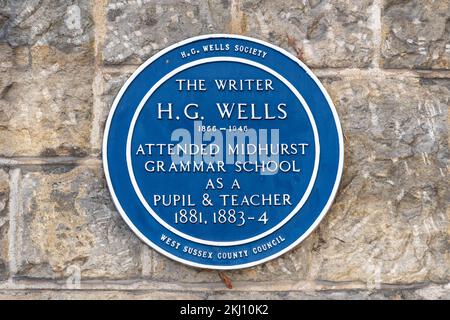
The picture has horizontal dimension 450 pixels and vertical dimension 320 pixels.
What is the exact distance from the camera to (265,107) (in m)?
3.75

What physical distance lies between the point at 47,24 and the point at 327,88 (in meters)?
1.13

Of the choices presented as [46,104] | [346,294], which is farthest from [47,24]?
[346,294]

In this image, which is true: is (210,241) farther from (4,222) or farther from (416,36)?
(416,36)

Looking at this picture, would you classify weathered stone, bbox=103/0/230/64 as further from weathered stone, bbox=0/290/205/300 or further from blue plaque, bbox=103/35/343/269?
weathered stone, bbox=0/290/205/300

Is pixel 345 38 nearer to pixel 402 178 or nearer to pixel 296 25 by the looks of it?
pixel 296 25

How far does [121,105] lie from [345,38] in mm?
921

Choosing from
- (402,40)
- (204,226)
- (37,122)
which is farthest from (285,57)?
(37,122)

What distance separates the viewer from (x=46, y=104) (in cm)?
378

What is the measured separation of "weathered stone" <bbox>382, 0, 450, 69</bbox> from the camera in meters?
3.81

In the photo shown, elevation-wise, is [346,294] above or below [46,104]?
below

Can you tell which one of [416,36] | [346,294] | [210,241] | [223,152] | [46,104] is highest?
[416,36]

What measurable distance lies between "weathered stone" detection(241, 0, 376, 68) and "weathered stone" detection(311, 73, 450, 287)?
0.11 meters

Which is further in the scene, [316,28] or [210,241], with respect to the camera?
[316,28]

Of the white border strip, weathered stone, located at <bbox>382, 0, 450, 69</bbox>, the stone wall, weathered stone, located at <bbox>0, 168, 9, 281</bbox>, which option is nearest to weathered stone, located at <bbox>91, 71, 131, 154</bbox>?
the stone wall
